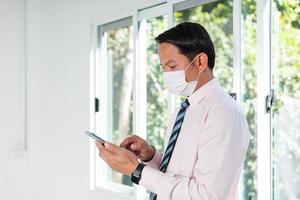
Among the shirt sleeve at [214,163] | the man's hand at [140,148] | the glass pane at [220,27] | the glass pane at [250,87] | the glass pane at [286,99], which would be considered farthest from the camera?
the glass pane at [220,27]

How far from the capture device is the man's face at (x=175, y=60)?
142 cm

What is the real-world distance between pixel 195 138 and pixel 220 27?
1.10 metres

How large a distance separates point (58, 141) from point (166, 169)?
2211 millimetres

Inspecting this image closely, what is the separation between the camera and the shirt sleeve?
4.12 ft

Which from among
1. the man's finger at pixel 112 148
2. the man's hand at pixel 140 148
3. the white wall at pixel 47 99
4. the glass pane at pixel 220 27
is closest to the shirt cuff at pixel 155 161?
the man's hand at pixel 140 148

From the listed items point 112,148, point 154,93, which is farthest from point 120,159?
point 154,93

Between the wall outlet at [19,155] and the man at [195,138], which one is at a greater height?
the man at [195,138]

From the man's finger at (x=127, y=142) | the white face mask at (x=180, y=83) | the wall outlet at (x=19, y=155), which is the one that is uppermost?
the white face mask at (x=180, y=83)

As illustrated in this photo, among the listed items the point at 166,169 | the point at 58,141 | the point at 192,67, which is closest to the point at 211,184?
the point at 166,169

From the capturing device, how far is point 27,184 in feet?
11.7

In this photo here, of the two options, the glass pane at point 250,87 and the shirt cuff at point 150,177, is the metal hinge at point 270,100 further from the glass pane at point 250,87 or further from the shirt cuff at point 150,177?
the shirt cuff at point 150,177

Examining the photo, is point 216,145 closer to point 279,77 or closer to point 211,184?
point 211,184

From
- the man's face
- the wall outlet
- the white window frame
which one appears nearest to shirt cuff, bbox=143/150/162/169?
the man's face

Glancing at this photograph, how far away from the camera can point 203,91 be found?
1418mm
